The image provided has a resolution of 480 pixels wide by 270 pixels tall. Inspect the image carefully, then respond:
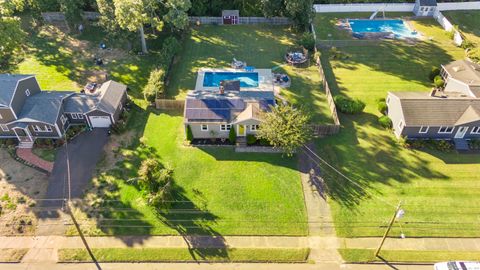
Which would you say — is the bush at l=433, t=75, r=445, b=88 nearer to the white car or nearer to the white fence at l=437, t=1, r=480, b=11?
the white fence at l=437, t=1, r=480, b=11

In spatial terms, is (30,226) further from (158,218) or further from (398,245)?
(398,245)

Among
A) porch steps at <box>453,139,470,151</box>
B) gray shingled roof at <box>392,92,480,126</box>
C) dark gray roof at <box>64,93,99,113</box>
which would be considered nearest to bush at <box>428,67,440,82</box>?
gray shingled roof at <box>392,92,480,126</box>

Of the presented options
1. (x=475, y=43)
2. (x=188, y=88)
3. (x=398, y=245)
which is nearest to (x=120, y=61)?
(x=188, y=88)

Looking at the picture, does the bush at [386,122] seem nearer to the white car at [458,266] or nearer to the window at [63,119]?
the white car at [458,266]

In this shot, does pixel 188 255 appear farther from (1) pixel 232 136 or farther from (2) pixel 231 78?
(2) pixel 231 78

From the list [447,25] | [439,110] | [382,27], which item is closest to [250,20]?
[382,27]

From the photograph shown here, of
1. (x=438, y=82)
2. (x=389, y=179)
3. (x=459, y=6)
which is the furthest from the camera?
(x=459, y=6)
